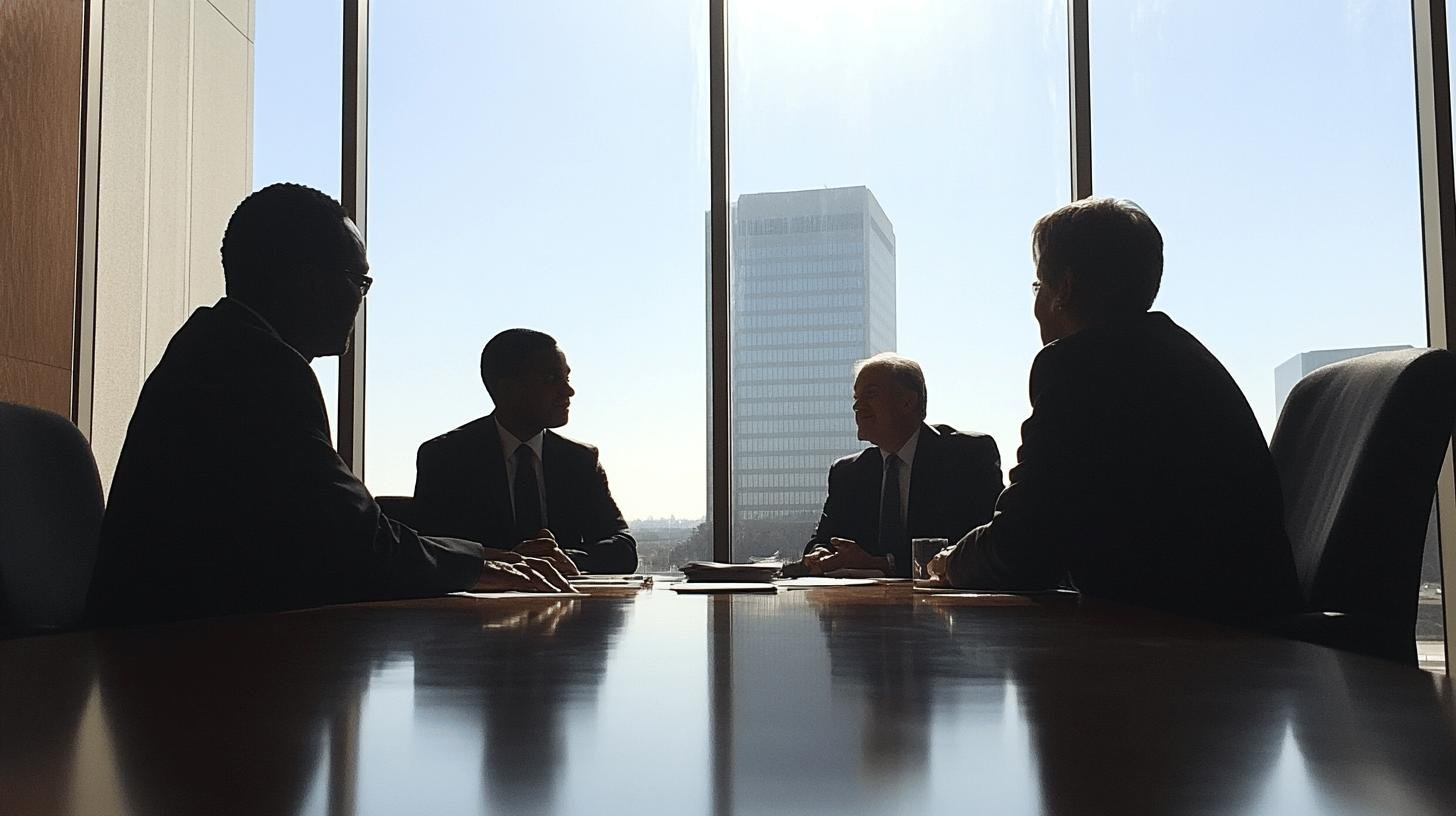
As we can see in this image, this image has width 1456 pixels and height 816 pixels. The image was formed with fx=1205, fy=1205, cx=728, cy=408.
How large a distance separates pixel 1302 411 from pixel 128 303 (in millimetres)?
4289

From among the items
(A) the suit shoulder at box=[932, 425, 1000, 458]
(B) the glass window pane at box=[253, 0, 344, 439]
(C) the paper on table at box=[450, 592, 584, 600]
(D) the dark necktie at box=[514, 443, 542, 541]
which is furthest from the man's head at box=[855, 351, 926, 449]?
(B) the glass window pane at box=[253, 0, 344, 439]

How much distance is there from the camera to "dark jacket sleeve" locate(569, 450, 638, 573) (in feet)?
11.7

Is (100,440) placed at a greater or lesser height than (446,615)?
greater

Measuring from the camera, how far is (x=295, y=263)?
2193 mm

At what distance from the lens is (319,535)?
181 cm

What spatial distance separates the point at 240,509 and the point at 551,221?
347cm

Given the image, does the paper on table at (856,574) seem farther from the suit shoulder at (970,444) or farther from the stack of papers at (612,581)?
the suit shoulder at (970,444)

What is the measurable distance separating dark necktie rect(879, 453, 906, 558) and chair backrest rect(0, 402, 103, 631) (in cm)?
228

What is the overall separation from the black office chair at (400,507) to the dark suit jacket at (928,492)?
127 centimetres

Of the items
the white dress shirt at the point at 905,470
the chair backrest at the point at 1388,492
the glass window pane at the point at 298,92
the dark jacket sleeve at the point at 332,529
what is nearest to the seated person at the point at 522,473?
the white dress shirt at the point at 905,470

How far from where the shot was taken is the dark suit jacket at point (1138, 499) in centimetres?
195

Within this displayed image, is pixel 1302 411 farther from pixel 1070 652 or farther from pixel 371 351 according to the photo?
pixel 371 351

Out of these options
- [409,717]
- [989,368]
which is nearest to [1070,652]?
[409,717]

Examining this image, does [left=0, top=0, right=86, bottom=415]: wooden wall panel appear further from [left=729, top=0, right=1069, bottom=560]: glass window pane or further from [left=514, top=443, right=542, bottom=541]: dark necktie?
[left=729, top=0, right=1069, bottom=560]: glass window pane
